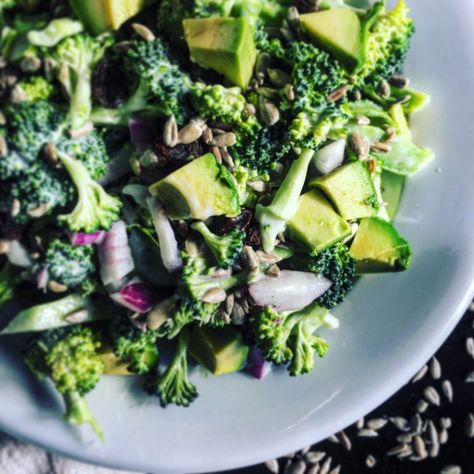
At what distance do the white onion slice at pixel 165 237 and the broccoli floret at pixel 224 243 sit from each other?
0.08 m

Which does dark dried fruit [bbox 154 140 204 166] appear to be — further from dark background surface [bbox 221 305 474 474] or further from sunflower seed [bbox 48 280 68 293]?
dark background surface [bbox 221 305 474 474]

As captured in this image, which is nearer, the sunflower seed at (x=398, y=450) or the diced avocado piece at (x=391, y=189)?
the diced avocado piece at (x=391, y=189)

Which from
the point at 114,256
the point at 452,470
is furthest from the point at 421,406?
the point at 114,256

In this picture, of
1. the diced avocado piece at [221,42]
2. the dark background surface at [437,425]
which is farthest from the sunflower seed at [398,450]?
the diced avocado piece at [221,42]

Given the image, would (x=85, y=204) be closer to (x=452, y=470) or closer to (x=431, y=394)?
(x=431, y=394)

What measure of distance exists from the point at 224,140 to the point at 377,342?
90cm

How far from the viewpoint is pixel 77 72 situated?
1.88 metres

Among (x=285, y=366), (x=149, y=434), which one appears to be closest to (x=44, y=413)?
(x=149, y=434)

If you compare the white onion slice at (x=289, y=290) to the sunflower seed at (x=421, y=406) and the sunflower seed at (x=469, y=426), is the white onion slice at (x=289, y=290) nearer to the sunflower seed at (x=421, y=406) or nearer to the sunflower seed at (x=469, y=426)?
the sunflower seed at (x=421, y=406)

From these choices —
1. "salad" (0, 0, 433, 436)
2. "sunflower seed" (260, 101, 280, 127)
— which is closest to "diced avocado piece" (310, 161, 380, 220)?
"salad" (0, 0, 433, 436)

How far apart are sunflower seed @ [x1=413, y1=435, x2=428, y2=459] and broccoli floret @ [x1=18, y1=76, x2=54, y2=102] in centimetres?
214

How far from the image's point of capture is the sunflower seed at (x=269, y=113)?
6.48 ft

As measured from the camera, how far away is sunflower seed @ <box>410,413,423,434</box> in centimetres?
298

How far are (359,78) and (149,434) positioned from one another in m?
1.32
